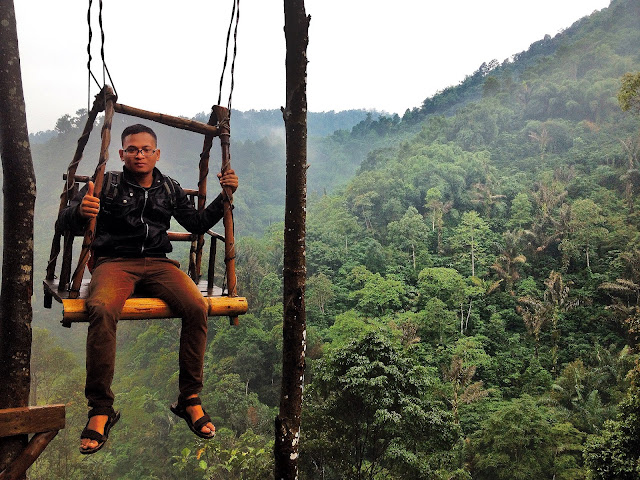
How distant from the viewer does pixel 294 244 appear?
2279mm

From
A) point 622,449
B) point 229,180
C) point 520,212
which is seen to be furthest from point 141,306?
point 520,212

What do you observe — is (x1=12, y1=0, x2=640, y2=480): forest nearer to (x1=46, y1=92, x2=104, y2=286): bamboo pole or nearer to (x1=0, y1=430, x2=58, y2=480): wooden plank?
(x1=46, y1=92, x2=104, y2=286): bamboo pole

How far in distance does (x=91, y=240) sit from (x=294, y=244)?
0.95m

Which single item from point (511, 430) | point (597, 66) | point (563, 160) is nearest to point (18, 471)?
point (511, 430)

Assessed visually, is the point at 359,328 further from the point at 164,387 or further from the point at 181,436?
the point at 164,387

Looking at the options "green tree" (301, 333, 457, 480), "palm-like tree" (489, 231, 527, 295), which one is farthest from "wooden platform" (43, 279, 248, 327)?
"palm-like tree" (489, 231, 527, 295)

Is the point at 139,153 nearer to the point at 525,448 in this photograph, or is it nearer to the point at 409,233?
the point at 525,448

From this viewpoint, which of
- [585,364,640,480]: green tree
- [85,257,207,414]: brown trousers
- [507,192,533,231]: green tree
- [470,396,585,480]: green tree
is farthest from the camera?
[507,192,533,231]: green tree

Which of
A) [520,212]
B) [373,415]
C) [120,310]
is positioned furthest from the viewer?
[520,212]

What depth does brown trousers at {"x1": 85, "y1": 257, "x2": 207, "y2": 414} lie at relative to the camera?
2154 millimetres

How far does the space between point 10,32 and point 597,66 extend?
55540 millimetres

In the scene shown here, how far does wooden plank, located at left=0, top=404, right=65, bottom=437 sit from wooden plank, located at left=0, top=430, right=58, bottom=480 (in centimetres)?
5

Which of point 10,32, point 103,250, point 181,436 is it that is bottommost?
point 181,436

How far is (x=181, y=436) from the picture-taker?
22.2 meters
